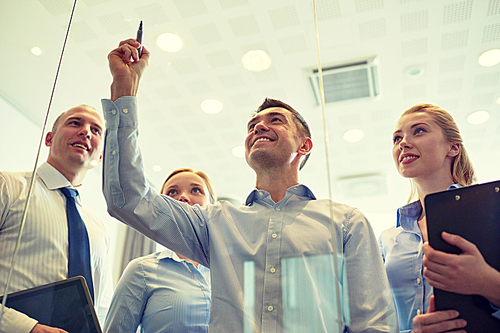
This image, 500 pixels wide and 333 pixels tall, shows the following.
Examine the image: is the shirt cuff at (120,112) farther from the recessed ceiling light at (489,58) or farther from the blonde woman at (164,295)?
the recessed ceiling light at (489,58)

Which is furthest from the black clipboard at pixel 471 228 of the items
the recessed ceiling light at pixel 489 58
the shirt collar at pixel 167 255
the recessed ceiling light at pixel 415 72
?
the recessed ceiling light at pixel 415 72

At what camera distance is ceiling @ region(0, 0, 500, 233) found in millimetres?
1119

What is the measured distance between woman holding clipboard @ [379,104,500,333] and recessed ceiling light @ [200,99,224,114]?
0.70 metres

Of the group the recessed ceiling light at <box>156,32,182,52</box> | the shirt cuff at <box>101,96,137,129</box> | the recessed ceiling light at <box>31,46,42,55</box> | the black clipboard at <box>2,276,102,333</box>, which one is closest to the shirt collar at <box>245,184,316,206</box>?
the shirt cuff at <box>101,96,137,129</box>

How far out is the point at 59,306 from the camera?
822mm

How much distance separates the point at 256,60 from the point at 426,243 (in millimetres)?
1195

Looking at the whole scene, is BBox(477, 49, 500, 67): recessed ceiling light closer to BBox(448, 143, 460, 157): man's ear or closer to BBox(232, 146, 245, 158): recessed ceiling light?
BBox(448, 143, 460, 157): man's ear

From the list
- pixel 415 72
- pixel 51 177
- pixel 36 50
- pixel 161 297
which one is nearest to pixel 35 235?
pixel 51 177

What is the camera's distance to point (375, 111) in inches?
54.5

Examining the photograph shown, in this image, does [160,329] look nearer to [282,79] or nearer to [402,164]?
[402,164]

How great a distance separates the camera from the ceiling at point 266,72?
1119 mm

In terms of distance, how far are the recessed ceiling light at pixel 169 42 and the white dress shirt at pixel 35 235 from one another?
650 millimetres

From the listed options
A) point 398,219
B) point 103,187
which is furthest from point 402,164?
point 103,187

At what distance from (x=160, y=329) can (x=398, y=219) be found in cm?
79
